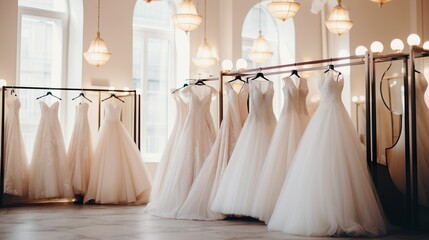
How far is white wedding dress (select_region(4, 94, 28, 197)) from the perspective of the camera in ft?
26.8

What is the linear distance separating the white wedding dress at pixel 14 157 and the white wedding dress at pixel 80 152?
0.65 m

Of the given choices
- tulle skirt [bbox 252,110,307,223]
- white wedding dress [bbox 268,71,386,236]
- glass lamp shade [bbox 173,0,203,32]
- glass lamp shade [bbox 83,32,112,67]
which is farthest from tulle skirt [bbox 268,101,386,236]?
glass lamp shade [bbox 83,32,112,67]

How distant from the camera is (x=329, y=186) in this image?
516 cm

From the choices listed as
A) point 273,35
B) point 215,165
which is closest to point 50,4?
point 273,35

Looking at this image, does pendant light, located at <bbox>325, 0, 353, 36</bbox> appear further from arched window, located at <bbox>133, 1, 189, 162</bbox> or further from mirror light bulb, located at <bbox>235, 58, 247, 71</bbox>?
arched window, located at <bbox>133, 1, 189, 162</bbox>

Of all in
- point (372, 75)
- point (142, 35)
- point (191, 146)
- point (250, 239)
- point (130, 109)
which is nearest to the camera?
point (250, 239)

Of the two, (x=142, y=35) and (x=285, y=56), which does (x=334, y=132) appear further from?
(x=285, y=56)

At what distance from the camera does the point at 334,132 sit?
17.8 feet

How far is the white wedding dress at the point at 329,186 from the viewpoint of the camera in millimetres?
5039

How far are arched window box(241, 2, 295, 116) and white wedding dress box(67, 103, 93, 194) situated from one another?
4.39 meters

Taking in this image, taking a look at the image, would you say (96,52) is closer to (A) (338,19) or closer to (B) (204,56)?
(B) (204,56)

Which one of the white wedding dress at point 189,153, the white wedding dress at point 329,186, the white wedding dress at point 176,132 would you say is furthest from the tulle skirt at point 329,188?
the white wedding dress at point 176,132

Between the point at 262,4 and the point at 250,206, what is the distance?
7.10m

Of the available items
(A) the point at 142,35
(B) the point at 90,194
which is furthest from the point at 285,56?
(B) the point at 90,194
